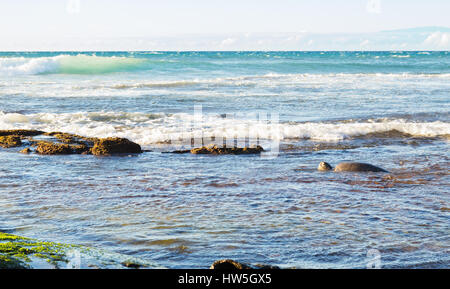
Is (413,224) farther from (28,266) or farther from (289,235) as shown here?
(28,266)

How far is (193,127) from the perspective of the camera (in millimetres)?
13977

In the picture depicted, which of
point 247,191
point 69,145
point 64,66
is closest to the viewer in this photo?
point 247,191

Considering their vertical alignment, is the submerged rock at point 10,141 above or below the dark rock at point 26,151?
above

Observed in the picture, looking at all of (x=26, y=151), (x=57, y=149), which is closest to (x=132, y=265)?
(x=57, y=149)

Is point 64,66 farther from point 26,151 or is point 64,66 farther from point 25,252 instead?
point 25,252

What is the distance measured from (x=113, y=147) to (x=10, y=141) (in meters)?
2.41

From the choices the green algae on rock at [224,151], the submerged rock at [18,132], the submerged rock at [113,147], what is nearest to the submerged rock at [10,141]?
the submerged rock at [18,132]

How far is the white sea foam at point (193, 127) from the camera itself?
12633 mm

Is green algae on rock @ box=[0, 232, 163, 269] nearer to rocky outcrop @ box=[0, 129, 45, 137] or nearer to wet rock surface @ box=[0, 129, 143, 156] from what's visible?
wet rock surface @ box=[0, 129, 143, 156]

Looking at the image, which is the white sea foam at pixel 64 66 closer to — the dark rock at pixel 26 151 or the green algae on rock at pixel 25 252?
the dark rock at pixel 26 151

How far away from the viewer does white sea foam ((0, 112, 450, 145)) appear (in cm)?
1263

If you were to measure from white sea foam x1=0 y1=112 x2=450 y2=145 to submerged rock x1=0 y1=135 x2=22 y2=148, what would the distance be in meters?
2.24

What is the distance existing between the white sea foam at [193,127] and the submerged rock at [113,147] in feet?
4.66
